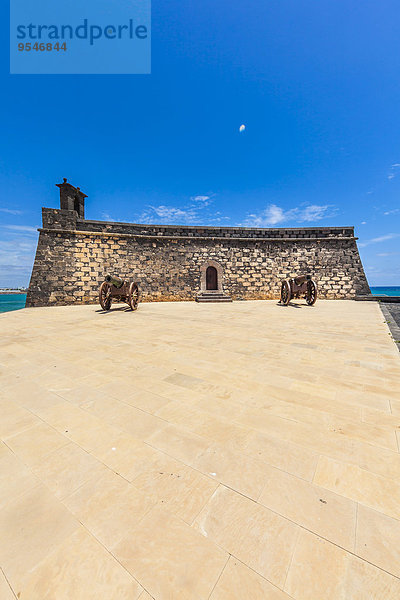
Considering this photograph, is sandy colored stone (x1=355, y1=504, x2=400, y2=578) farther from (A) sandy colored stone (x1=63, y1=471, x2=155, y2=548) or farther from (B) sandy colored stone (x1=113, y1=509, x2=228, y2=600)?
(A) sandy colored stone (x1=63, y1=471, x2=155, y2=548)

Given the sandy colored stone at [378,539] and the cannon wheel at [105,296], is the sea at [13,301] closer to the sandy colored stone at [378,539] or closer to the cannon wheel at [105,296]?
the cannon wheel at [105,296]

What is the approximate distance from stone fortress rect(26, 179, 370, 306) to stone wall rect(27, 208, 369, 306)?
42 millimetres

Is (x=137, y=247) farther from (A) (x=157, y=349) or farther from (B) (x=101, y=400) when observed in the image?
(B) (x=101, y=400)

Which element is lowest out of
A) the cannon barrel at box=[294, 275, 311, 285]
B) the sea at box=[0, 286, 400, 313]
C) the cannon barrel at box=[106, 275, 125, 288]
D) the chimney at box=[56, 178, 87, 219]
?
the sea at box=[0, 286, 400, 313]

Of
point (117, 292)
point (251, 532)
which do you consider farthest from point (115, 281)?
point (251, 532)

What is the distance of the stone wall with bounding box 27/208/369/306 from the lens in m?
11.0

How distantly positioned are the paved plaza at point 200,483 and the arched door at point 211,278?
34.7 ft

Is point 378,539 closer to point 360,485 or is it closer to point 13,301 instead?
point 360,485

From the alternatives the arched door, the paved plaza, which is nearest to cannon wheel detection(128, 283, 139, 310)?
the paved plaza

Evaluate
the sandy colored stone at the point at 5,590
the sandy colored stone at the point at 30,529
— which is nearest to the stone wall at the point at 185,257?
the sandy colored stone at the point at 30,529

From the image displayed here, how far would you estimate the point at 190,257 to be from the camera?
43.1 feet

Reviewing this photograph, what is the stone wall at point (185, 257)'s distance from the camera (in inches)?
432

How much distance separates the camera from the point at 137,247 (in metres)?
12.4

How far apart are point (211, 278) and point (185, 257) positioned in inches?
75.3
